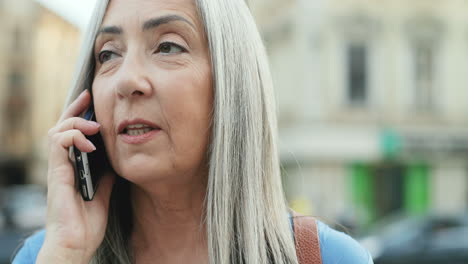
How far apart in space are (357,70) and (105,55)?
57.7 ft

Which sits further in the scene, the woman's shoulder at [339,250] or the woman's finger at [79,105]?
the woman's finger at [79,105]

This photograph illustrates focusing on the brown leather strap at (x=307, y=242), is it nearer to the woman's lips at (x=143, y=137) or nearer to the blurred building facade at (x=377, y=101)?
the woman's lips at (x=143, y=137)

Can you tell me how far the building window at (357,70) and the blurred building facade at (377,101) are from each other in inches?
1.2

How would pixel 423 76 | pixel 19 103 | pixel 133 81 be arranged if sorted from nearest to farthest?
pixel 133 81, pixel 423 76, pixel 19 103

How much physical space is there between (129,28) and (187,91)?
0.23m

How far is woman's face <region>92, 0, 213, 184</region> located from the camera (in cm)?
158

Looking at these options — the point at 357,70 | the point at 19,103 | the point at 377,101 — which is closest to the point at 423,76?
the point at 377,101

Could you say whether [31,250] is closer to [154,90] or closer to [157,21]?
[154,90]

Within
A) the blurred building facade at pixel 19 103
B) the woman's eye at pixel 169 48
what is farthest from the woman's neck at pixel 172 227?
the blurred building facade at pixel 19 103

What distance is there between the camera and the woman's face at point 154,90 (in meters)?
1.58

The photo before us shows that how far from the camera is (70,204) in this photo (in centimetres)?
169

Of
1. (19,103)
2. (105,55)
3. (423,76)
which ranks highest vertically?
(105,55)

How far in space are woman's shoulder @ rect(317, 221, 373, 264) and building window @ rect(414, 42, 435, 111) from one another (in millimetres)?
18145

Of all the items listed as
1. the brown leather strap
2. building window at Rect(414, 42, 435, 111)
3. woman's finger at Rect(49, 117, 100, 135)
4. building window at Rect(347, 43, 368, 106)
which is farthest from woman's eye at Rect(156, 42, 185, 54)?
building window at Rect(414, 42, 435, 111)
